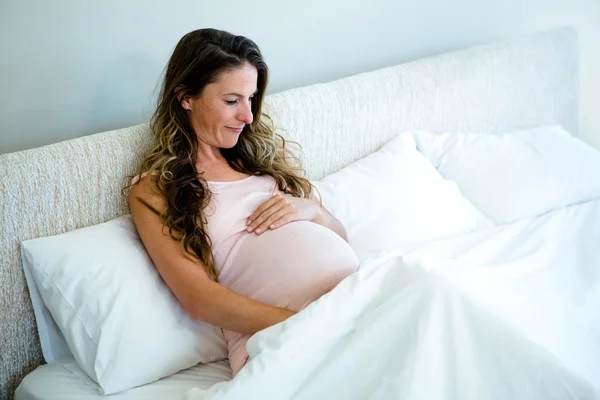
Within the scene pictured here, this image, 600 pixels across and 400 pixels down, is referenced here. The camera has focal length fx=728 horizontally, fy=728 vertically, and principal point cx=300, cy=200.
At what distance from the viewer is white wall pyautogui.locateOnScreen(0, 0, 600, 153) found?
1.85m

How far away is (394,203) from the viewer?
2158 mm

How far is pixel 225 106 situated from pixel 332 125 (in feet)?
1.62

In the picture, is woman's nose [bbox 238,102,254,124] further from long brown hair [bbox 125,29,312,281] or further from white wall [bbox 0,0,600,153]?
white wall [bbox 0,0,600,153]

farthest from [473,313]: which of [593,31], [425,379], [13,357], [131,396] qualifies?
[593,31]

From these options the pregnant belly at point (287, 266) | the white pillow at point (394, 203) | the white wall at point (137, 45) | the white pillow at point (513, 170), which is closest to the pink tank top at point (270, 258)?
the pregnant belly at point (287, 266)

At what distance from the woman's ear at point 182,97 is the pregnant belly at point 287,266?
358 millimetres

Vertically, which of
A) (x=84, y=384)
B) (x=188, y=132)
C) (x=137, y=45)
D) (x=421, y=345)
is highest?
(x=137, y=45)

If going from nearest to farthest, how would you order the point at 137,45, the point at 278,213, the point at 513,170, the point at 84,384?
the point at 84,384 < the point at 278,213 < the point at 137,45 < the point at 513,170

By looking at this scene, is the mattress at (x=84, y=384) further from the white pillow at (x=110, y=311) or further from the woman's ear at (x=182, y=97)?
the woman's ear at (x=182, y=97)

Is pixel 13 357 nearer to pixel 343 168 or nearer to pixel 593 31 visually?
pixel 343 168

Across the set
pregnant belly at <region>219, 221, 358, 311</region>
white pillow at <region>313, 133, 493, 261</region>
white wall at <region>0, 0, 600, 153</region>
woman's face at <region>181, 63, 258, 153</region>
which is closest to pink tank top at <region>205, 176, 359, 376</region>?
pregnant belly at <region>219, 221, 358, 311</region>

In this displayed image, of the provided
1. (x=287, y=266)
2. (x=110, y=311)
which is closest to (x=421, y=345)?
(x=287, y=266)

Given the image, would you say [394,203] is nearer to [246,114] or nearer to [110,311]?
[246,114]

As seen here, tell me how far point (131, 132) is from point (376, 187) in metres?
0.75
